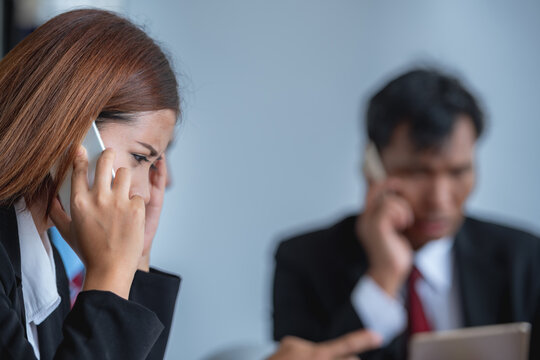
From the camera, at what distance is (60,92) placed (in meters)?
0.87

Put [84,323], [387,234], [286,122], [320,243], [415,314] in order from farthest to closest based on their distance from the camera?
[286,122], [320,243], [387,234], [415,314], [84,323]

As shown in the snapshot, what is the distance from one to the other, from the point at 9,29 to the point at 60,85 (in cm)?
123

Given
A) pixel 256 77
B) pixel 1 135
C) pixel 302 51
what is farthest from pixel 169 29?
pixel 1 135

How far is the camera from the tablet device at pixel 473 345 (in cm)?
107

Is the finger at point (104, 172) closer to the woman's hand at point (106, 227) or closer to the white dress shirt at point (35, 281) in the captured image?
the woman's hand at point (106, 227)

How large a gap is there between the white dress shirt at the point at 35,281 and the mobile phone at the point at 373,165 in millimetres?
1154

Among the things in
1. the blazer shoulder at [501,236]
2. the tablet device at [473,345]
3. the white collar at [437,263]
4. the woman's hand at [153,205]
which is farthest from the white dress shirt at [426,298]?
the woman's hand at [153,205]

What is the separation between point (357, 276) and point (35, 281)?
1.11 m

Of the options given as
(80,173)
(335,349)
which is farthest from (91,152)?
(335,349)

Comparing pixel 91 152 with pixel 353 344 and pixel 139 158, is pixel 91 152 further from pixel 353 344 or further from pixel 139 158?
pixel 353 344

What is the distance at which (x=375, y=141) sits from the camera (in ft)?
A: 6.37

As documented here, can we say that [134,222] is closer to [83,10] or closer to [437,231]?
[83,10]

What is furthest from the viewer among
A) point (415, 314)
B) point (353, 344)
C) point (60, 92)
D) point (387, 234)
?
point (387, 234)

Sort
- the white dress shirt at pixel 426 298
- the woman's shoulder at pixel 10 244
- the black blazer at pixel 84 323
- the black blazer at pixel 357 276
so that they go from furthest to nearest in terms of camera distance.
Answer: the black blazer at pixel 357 276
the white dress shirt at pixel 426 298
the woman's shoulder at pixel 10 244
the black blazer at pixel 84 323
